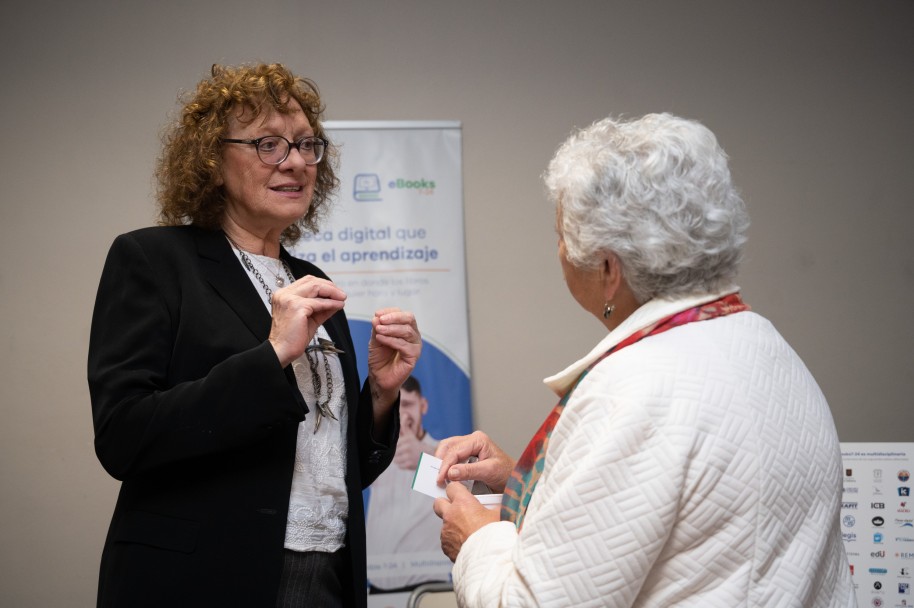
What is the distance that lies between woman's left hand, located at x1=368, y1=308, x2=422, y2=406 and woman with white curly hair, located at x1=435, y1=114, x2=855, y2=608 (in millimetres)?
566

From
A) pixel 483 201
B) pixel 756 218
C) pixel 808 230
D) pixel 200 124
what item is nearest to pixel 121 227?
pixel 483 201

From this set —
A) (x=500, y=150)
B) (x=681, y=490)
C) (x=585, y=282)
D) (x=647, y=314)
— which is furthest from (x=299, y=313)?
(x=500, y=150)

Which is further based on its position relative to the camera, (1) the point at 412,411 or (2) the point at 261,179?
(1) the point at 412,411

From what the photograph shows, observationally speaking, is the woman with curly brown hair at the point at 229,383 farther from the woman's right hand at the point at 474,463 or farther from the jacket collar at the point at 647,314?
the jacket collar at the point at 647,314

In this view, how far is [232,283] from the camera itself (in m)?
1.74

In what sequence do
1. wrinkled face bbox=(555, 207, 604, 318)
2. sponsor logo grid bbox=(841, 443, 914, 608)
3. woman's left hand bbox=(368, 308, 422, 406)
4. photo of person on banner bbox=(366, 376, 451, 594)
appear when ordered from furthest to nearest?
photo of person on banner bbox=(366, 376, 451, 594), sponsor logo grid bbox=(841, 443, 914, 608), woman's left hand bbox=(368, 308, 422, 406), wrinkled face bbox=(555, 207, 604, 318)

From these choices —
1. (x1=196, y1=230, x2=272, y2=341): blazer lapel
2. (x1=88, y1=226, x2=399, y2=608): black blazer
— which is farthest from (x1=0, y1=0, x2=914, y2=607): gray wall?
(x1=88, y1=226, x2=399, y2=608): black blazer

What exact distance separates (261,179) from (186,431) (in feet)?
1.96

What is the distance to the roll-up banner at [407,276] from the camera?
159 inches

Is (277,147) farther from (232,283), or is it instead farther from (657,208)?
(657,208)

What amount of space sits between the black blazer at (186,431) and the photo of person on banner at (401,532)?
2427 mm

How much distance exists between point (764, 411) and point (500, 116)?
11.3ft

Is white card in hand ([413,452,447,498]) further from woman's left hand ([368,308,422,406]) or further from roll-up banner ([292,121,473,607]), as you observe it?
roll-up banner ([292,121,473,607])

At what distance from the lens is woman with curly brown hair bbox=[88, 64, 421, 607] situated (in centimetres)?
153
